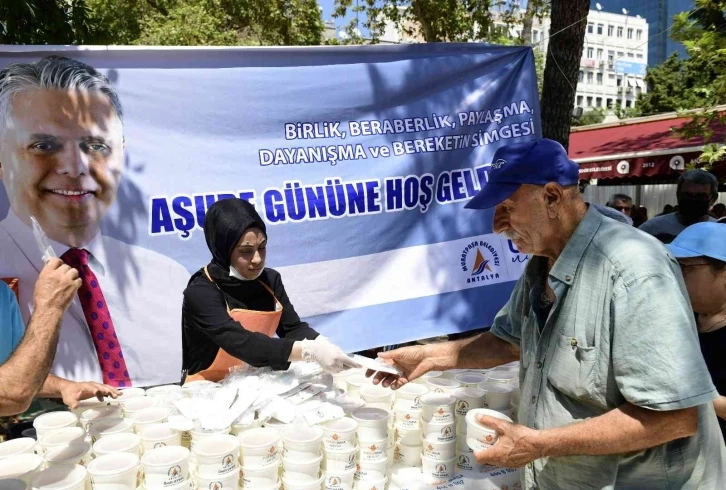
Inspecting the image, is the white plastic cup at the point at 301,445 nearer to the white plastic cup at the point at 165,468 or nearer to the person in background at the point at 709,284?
the white plastic cup at the point at 165,468

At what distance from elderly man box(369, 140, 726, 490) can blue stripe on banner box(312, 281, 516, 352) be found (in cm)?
184

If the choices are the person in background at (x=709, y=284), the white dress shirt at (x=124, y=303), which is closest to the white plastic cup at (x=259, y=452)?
the white dress shirt at (x=124, y=303)

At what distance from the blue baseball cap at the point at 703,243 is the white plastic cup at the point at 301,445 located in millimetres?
1518

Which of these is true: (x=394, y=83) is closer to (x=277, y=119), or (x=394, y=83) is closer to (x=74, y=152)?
(x=277, y=119)

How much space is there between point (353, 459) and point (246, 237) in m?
1.18

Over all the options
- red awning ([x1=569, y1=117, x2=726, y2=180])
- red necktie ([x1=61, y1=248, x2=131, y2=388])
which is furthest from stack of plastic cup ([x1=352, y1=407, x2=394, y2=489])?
red awning ([x1=569, y1=117, x2=726, y2=180])

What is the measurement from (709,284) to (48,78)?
328 cm

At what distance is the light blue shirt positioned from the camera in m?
2.26

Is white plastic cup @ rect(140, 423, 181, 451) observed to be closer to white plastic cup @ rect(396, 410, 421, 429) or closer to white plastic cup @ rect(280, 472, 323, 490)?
white plastic cup @ rect(280, 472, 323, 490)

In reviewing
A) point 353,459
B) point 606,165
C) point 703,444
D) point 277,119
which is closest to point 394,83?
point 277,119

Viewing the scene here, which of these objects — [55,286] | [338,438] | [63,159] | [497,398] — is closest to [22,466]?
[55,286]

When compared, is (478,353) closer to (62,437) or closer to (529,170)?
(529,170)

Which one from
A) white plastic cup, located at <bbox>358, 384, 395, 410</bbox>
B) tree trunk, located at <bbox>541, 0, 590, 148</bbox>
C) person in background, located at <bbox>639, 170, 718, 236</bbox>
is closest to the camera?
white plastic cup, located at <bbox>358, 384, 395, 410</bbox>

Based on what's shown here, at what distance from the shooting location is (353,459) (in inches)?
81.3
